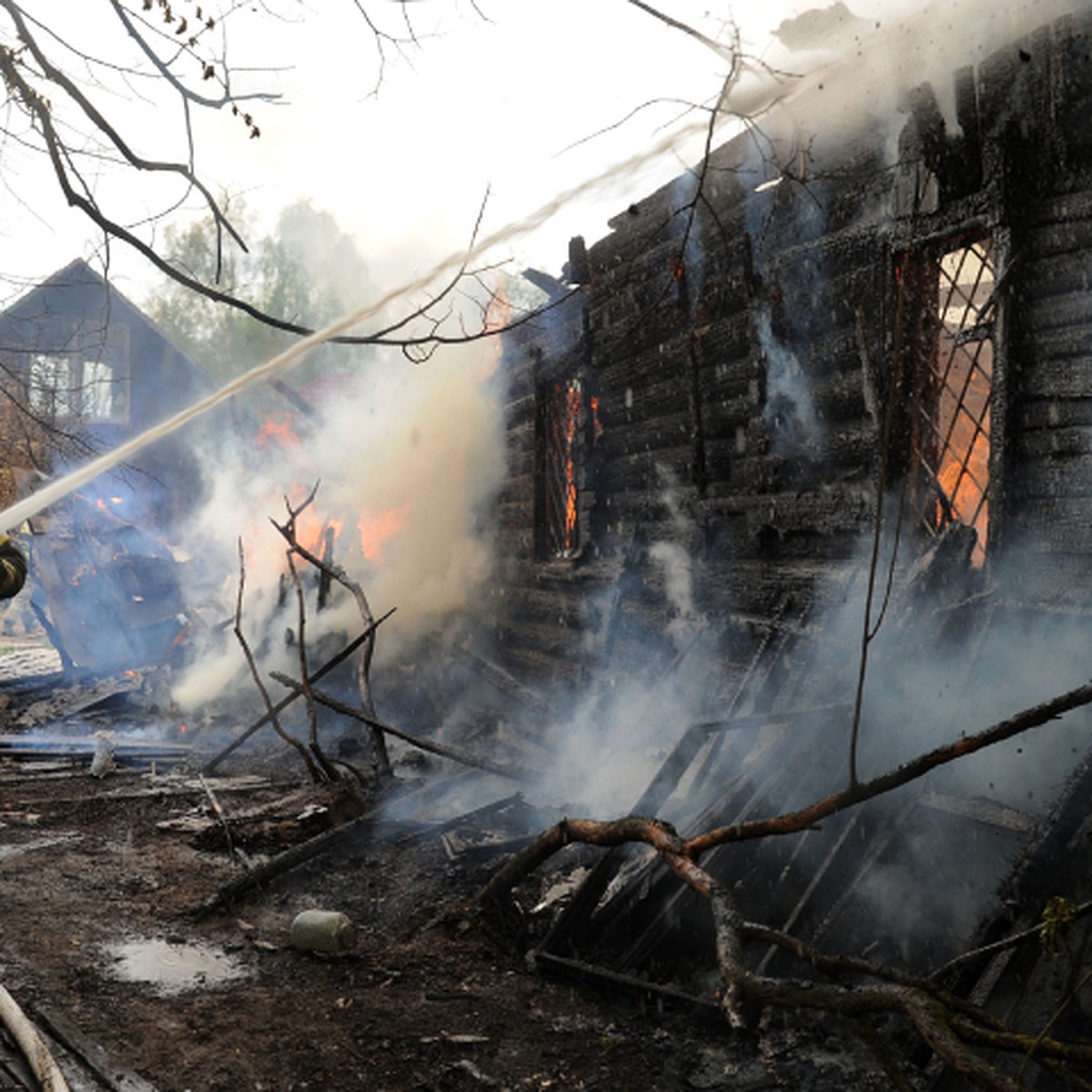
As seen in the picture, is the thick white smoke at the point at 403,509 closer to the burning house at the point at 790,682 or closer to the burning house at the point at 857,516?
the burning house at the point at 790,682

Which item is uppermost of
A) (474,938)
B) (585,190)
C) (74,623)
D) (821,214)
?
(585,190)

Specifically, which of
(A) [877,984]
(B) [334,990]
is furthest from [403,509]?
(A) [877,984]

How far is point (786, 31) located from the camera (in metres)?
5.34

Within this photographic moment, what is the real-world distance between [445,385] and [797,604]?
327 inches

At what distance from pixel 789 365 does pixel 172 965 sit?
5273mm

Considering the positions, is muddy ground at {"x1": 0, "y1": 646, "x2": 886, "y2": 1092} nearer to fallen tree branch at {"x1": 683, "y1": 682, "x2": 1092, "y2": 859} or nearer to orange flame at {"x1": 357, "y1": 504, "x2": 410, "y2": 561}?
fallen tree branch at {"x1": 683, "y1": 682, "x2": 1092, "y2": 859}

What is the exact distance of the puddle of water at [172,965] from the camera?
4.32m

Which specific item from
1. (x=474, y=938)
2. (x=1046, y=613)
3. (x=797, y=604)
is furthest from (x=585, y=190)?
(x=474, y=938)

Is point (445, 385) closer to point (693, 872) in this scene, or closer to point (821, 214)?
point (821, 214)

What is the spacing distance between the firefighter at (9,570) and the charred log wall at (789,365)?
4450mm

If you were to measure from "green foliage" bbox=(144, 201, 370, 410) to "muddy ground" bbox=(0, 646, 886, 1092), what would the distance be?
36.8m

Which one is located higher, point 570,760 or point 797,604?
point 797,604

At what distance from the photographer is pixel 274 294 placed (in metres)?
42.1

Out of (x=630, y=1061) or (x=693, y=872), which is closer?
(x=693, y=872)
